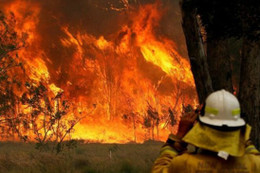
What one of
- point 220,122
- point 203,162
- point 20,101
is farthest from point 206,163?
point 20,101

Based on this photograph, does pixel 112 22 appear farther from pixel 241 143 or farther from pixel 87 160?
pixel 241 143

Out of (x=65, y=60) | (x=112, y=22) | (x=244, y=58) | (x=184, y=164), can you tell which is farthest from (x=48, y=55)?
(x=184, y=164)

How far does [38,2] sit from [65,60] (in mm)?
5108

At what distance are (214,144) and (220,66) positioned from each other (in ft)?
13.3

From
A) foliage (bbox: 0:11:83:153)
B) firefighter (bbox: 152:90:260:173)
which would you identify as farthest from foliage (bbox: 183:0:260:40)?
foliage (bbox: 0:11:83:153)

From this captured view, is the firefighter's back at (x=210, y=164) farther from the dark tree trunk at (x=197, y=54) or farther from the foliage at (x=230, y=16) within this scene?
the dark tree trunk at (x=197, y=54)

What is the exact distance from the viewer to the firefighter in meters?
2.90

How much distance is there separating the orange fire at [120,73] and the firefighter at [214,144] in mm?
26986

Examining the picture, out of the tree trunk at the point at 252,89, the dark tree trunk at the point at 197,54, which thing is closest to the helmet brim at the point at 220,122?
the dark tree trunk at the point at 197,54

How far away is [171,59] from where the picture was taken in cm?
3136

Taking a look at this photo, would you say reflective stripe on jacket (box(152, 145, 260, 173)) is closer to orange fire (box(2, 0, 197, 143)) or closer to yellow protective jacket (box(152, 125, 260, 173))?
yellow protective jacket (box(152, 125, 260, 173))

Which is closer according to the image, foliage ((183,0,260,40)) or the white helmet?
the white helmet

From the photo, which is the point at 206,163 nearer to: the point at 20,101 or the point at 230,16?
the point at 230,16

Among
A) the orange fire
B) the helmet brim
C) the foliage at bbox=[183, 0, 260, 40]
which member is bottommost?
the helmet brim
